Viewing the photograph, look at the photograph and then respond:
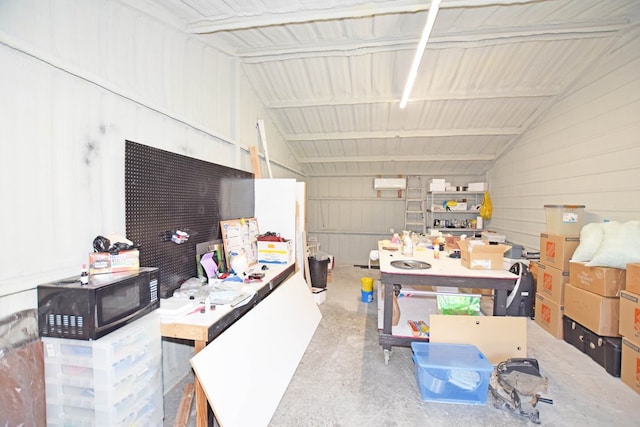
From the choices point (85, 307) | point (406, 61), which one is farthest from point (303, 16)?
point (85, 307)

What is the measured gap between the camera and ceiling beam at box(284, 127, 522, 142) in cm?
491

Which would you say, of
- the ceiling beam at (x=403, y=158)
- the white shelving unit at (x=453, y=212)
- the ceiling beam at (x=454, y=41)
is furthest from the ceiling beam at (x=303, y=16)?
the white shelving unit at (x=453, y=212)

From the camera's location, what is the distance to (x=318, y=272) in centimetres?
453

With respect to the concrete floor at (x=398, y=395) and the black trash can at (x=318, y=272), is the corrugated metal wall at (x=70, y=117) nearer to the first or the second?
the concrete floor at (x=398, y=395)

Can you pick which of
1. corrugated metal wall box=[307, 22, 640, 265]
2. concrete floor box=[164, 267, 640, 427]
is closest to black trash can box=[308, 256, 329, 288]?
concrete floor box=[164, 267, 640, 427]

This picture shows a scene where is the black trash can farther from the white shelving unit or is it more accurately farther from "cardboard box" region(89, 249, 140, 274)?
the white shelving unit

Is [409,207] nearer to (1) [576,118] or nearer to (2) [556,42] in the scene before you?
(1) [576,118]

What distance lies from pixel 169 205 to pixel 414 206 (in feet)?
19.8

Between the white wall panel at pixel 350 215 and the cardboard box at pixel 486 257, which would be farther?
the white wall panel at pixel 350 215

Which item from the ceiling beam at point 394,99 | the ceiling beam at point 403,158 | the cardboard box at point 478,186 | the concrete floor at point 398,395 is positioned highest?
the ceiling beam at point 394,99

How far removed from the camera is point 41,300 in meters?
1.28

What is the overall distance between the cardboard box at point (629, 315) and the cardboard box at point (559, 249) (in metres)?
0.77

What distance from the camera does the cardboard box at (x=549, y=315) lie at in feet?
10.3

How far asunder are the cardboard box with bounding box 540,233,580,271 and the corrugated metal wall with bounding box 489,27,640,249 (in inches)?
17.4
